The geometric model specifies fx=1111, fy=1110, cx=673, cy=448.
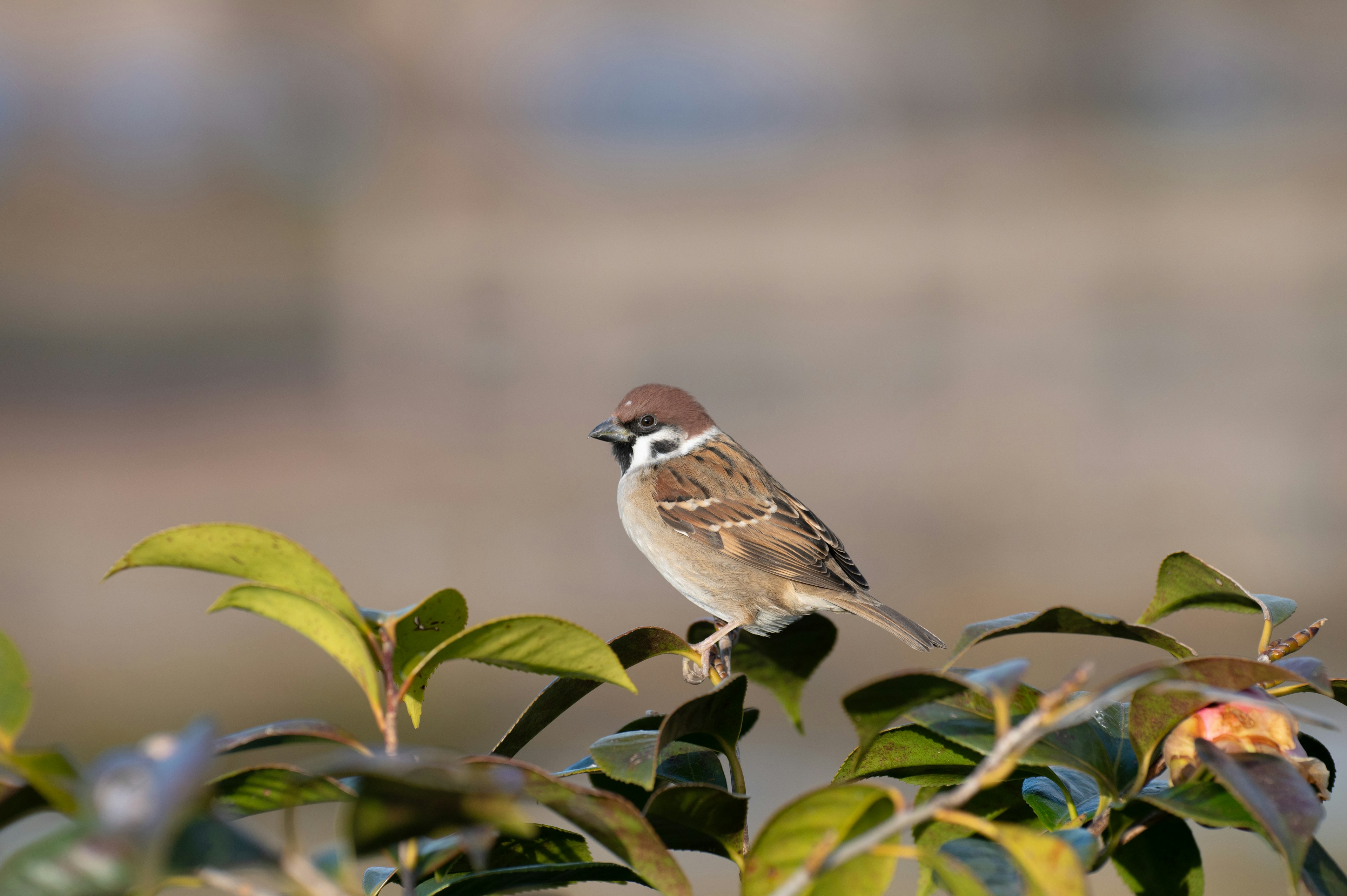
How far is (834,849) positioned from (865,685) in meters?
0.08

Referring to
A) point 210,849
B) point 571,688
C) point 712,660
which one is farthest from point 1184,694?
point 712,660

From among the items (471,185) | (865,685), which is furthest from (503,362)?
(865,685)

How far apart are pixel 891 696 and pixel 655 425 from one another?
188cm

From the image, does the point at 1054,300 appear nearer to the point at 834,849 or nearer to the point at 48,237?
the point at 834,849

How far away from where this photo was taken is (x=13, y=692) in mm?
559

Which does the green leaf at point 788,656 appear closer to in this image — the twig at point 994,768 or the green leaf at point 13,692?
the twig at point 994,768

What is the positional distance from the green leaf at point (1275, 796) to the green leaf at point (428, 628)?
42cm

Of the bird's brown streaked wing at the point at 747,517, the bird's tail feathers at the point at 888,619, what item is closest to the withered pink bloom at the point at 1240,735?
the bird's tail feathers at the point at 888,619

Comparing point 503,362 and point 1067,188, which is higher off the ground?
point 1067,188

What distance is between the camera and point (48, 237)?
6.94 meters

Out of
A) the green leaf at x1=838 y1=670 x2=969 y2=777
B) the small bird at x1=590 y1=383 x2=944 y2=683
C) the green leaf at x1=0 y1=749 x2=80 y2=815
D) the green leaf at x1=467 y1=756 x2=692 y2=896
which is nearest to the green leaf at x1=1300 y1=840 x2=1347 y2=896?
the green leaf at x1=838 y1=670 x2=969 y2=777

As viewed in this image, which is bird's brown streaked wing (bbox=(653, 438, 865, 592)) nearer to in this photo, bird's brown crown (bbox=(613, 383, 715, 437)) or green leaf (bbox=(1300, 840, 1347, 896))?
bird's brown crown (bbox=(613, 383, 715, 437))

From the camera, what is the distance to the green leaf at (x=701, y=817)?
0.65 m

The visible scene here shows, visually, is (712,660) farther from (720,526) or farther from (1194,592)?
(720,526)
